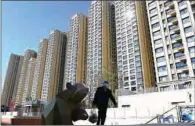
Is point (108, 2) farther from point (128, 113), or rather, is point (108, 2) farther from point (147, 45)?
point (128, 113)

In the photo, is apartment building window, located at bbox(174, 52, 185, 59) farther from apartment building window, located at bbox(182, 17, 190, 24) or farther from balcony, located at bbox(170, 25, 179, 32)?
apartment building window, located at bbox(182, 17, 190, 24)

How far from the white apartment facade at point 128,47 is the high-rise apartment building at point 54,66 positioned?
93.3 feet

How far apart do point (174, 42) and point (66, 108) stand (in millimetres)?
40807

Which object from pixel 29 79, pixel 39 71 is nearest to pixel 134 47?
pixel 39 71

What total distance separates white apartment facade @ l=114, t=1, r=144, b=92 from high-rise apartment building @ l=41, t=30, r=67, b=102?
A: 28425 millimetres

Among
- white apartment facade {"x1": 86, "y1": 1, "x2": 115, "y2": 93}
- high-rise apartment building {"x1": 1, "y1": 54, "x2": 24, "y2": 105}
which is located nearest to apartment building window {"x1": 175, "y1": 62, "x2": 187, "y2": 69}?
white apartment facade {"x1": 86, "y1": 1, "x2": 115, "y2": 93}

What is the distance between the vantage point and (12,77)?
9375cm

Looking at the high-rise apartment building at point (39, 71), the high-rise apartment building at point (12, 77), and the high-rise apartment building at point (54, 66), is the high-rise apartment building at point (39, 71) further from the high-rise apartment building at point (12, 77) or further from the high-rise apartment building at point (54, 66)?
A: the high-rise apartment building at point (12, 77)

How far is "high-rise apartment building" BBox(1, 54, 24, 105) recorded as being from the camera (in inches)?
3546

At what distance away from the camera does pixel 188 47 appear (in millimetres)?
37625

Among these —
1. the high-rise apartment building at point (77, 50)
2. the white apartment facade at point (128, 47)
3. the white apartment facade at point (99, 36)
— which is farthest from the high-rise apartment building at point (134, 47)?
the high-rise apartment building at point (77, 50)

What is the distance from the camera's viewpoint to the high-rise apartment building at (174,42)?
3709 cm

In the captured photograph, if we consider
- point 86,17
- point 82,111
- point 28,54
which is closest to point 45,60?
point 28,54

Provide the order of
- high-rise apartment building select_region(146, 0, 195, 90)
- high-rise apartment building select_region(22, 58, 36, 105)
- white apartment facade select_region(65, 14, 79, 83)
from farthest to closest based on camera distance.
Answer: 1. high-rise apartment building select_region(22, 58, 36, 105)
2. white apartment facade select_region(65, 14, 79, 83)
3. high-rise apartment building select_region(146, 0, 195, 90)
